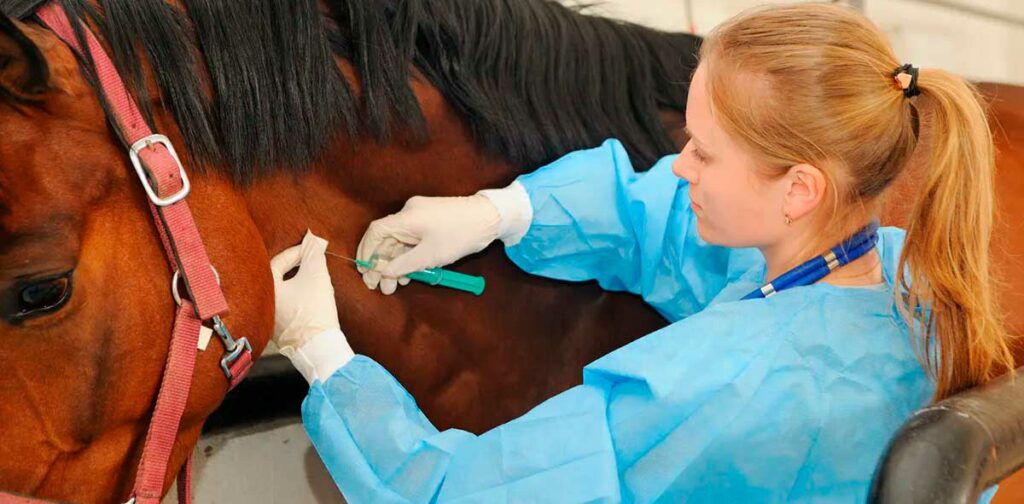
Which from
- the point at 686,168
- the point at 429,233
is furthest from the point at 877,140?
the point at 429,233

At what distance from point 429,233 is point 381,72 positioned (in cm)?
17

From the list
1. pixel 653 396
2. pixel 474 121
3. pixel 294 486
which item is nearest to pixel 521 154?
pixel 474 121

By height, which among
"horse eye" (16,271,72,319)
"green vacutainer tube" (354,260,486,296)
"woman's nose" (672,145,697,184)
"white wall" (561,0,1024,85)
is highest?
"horse eye" (16,271,72,319)

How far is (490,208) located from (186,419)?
1.19 feet

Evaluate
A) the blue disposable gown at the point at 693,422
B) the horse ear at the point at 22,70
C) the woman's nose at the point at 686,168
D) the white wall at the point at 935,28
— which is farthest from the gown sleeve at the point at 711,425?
the white wall at the point at 935,28

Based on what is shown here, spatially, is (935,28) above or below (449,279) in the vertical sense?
below

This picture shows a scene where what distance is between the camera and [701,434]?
2.20ft

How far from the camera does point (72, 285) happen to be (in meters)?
0.65

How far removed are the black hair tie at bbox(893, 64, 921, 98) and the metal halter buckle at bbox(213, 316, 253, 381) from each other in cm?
60

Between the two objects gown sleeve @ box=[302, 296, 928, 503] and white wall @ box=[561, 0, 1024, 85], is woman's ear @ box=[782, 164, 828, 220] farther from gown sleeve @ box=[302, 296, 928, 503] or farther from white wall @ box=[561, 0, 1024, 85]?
white wall @ box=[561, 0, 1024, 85]

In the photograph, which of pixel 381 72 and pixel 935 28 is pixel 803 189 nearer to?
pixel 381 72

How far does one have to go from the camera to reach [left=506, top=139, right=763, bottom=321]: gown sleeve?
→ 3.10ft

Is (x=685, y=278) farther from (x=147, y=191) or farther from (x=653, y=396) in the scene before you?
(x=147, y=191)

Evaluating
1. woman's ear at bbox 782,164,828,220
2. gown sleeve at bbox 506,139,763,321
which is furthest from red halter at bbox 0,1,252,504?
woman's ear at bbox 782,164,828,220
